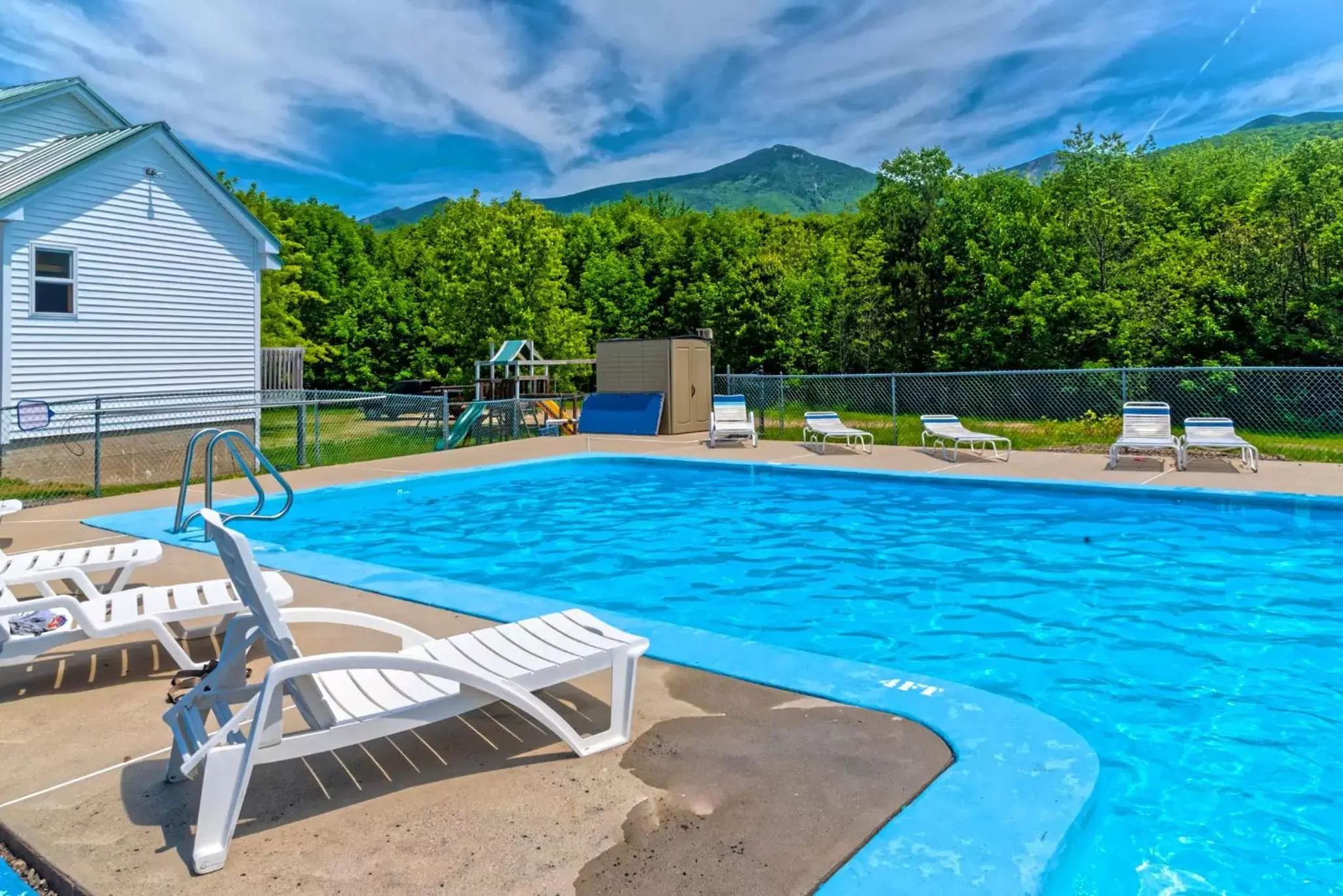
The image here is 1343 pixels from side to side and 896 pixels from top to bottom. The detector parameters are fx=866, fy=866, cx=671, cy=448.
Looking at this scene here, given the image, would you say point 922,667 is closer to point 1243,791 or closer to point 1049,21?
point 1243,791

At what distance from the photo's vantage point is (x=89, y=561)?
4938mm

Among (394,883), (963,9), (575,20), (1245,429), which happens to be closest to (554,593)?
(394,883)

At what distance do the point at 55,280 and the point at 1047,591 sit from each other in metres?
14.0

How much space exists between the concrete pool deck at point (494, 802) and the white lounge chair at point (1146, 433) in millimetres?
9845

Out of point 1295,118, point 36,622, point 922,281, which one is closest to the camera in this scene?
point 36,622

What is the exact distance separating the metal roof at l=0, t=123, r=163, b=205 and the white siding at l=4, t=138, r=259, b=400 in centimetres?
24

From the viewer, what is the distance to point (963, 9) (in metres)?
37.0

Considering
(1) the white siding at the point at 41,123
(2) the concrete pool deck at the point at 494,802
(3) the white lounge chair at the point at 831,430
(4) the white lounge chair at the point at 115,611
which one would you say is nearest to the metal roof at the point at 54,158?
(1) the white siding at the point at 41,123

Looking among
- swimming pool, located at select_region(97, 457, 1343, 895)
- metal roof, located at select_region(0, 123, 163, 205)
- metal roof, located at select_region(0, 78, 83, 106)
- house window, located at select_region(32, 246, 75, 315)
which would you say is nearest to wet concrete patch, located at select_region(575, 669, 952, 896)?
swimming pool, located at select_region(97, 457, 1343, 895)

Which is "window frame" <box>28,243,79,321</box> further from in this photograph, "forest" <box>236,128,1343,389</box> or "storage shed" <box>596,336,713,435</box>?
"forest" <box>236,128,1343,389</box>

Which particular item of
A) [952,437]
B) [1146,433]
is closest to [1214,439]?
[1146,433]

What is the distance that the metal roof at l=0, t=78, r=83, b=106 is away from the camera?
1407 centimetres

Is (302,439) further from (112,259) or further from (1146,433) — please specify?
(1146,433)

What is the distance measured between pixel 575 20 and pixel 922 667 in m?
45.5
